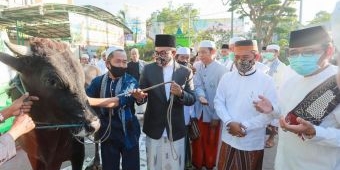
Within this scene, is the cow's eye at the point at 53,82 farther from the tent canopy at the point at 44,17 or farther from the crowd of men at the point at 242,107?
the tent canopy at the point at 44,17

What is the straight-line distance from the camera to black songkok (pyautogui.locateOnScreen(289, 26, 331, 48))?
119 inches

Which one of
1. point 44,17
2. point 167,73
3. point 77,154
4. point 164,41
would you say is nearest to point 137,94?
point 167,73

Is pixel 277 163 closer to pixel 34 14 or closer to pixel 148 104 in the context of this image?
pixel 148 104

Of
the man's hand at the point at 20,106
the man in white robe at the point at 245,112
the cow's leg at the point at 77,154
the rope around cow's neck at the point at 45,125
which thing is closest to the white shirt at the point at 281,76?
the man in white robe at the point at 245,112

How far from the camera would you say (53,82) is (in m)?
3.23

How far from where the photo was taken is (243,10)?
29.5 m

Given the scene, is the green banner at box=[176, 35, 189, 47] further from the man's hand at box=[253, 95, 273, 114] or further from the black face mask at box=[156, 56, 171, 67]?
the man's hand at box=[253, 95, 273, 114]

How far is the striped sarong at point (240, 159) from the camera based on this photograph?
3.89m

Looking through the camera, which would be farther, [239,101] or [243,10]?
[243,10]

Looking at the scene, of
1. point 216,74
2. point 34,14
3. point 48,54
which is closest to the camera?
point 48,54

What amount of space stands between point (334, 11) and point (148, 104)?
309 cm

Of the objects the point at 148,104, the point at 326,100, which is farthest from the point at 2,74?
the point at 326,100

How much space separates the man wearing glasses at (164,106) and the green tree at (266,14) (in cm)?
2528

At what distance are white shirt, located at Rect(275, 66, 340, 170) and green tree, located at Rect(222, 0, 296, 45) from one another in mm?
26125
